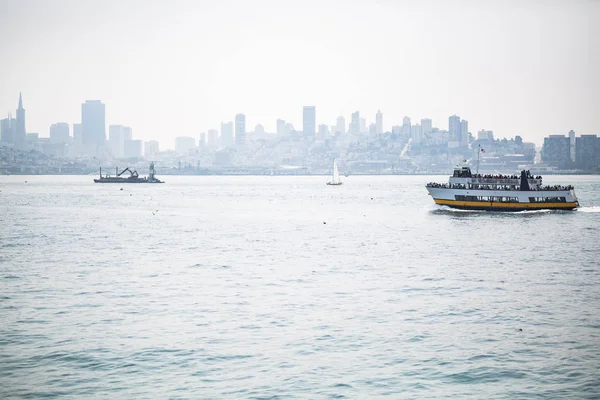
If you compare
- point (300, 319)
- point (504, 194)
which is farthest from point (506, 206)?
point (300, 319)

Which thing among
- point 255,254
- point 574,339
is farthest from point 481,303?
point 255,254

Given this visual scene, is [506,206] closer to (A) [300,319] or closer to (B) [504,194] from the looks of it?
(B) [504,194]

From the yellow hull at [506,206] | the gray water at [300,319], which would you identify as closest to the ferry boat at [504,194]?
the yellow hull at [506,206]

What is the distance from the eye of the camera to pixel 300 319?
91.7 ft

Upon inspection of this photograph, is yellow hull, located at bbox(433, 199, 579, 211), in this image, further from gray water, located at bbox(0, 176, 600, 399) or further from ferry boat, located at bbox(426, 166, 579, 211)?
gray water, located at bbox(0, 176, 600, 399)

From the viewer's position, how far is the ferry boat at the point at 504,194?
9069 centimetres

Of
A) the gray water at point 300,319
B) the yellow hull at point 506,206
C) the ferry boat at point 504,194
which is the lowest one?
the gray water at point 300,319

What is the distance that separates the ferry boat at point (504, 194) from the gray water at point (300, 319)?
1266 inches

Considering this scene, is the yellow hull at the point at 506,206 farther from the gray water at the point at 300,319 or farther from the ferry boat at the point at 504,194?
the gray water at the point at 300,319

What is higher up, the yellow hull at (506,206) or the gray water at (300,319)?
the yellow hull at (506,206)

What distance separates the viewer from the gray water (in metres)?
20.3

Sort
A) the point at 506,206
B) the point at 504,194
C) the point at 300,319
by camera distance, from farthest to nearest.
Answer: the point at 506,206
the point at 504,194
the point at 300,319

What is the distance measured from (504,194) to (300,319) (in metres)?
68.9

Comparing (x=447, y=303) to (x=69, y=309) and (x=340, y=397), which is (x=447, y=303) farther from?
(x=69, y=309)
